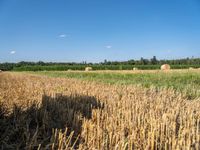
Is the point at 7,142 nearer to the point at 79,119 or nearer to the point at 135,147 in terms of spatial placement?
the point at 79,119

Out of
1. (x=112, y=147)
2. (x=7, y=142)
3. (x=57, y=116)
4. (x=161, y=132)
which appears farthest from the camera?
(x=57, y=116)

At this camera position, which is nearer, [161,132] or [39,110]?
[161,132]

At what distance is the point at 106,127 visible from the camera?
181 inches

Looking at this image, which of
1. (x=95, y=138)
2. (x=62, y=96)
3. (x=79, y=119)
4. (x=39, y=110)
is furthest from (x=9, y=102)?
(x=95, y=138)

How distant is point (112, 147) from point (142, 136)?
1.65 ft

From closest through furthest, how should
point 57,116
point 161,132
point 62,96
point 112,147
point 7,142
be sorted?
point 112,147, point 161,132, point 7,142, point 57,116, point 62,96

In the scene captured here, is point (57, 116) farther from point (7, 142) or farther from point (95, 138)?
point (95, 138)

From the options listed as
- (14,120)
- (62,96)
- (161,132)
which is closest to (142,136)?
(161,132)

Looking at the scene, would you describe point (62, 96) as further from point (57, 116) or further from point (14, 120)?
point (14, 120)

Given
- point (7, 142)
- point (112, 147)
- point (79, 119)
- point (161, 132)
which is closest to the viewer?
point (112, 147)

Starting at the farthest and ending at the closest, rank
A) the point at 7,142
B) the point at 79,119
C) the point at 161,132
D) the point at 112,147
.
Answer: the point at 79,119
the point at 7,142
the point at 161,132
the point at 112,147

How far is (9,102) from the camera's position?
6707 mm

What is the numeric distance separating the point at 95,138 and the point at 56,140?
564mm

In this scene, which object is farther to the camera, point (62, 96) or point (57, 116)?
point (62, 96)
